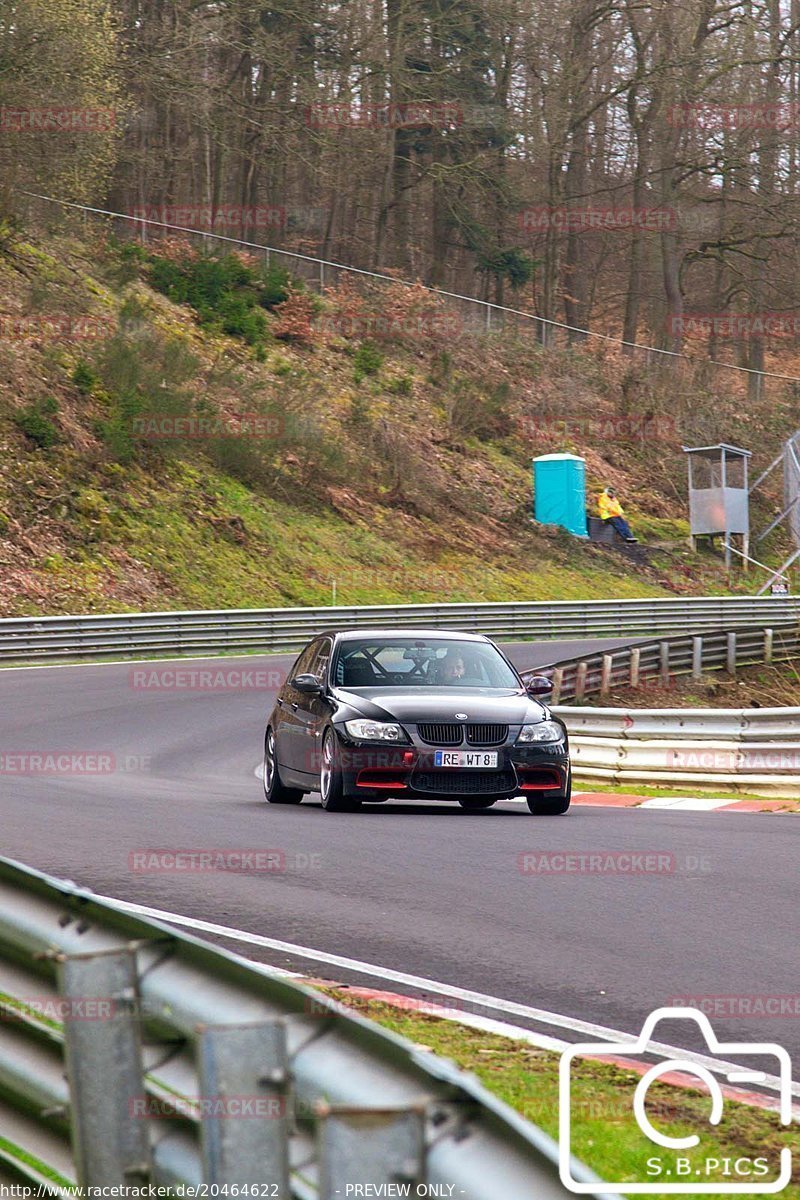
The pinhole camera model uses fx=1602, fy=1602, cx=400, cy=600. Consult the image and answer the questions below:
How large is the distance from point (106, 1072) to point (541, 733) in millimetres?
10119

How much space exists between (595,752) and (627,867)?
29.1 ft

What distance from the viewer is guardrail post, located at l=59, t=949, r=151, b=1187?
9.82 ft

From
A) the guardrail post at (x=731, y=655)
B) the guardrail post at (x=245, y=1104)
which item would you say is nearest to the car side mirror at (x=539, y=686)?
the guardrail post at (x=245, y=1104)

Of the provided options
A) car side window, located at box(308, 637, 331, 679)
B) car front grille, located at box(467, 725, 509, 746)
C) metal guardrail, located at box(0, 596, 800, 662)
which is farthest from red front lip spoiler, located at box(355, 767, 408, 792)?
metal guardrail, located at box(0, 596, 800, 662)

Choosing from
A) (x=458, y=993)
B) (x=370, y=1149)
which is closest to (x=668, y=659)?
(x=458, y=993)

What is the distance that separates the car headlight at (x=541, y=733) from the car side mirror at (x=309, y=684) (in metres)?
1.89

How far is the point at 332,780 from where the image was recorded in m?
13.1

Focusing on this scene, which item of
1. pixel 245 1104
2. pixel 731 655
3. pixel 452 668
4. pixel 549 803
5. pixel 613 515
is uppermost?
pixel 245 1104

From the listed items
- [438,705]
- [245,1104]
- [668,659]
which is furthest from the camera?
[668,659]

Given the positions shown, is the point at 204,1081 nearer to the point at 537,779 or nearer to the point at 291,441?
the point at 537,779

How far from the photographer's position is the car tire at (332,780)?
1294 cm

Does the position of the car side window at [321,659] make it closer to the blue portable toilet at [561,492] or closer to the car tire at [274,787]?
the car tire at [274,787]

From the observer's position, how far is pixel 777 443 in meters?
62.2

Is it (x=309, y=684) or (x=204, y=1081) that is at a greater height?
(x=204, y=1081)
